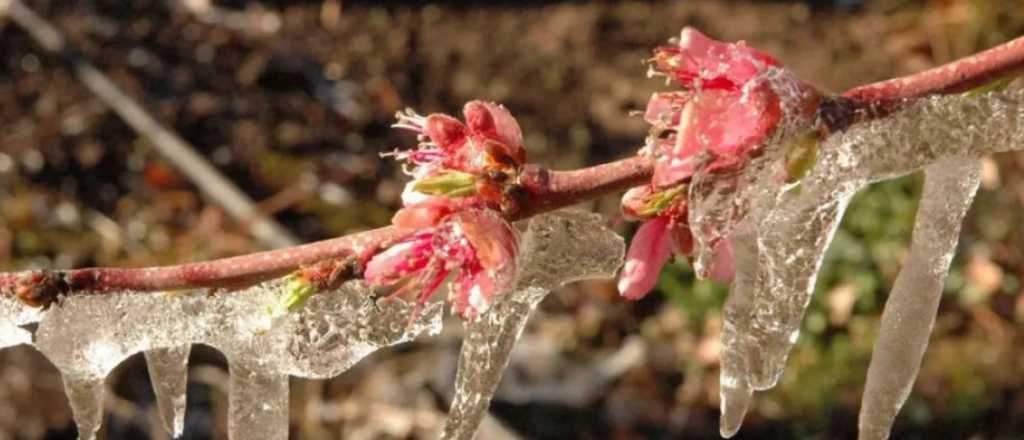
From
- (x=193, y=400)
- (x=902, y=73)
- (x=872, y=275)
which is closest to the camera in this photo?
(x=193, y=400)

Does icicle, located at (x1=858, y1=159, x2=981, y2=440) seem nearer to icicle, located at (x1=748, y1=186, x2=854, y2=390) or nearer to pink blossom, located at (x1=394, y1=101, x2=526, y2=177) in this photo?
icicle, located at (x1=748, y1=186, x2=854, y2=390)

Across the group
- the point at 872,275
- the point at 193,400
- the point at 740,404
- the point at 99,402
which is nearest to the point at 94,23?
the point at 193,400

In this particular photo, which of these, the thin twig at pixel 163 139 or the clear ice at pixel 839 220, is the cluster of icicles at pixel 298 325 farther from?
the thin twig at pixel 163 139

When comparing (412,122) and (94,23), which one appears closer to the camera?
(412,122)

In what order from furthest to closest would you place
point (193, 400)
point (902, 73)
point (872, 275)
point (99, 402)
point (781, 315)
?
point (902, 73)
point (872, 275)
point (193, 400)
point (99, 402)
point (781, 315)

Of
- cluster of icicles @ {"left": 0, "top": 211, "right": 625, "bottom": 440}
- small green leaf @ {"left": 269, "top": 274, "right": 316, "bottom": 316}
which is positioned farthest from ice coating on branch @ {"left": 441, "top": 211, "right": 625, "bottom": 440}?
small green leaf @ {"left": 269, "top": 274, "right": 316, "bottom": 316}

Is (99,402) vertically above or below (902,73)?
above

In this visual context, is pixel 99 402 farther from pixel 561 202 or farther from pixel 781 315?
pixel 781 315
